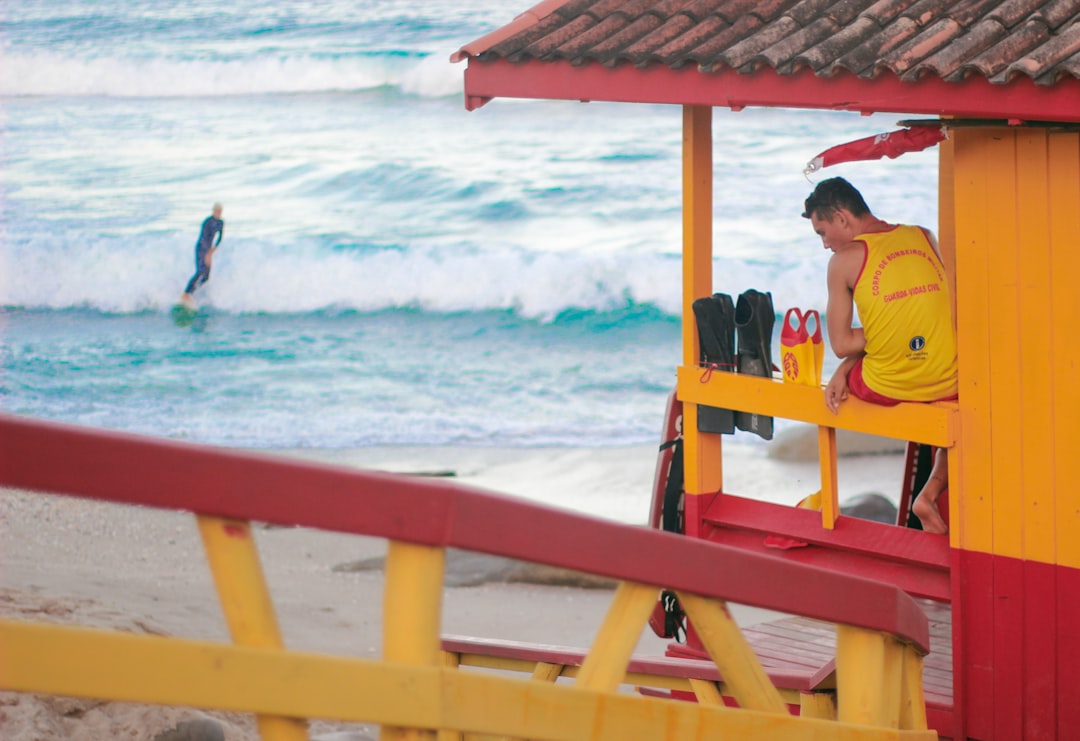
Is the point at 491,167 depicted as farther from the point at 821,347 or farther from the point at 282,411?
the point at 821,347

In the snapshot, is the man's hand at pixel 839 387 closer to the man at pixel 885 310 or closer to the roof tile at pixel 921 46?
the man at pixel 885 310

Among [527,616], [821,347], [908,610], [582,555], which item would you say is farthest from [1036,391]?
[527,616]

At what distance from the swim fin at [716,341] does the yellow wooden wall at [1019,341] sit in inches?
45.4

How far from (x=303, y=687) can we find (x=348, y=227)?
26.8 metres

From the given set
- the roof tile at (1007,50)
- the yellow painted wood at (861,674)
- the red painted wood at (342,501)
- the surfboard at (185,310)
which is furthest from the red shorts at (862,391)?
the surfboard at (185,310)

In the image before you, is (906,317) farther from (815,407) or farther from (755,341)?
(755,341)

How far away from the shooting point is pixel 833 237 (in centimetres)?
515

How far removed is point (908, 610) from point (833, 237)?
2.76 meters

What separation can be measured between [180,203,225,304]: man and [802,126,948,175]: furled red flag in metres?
21.9

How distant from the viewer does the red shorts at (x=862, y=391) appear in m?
4.93

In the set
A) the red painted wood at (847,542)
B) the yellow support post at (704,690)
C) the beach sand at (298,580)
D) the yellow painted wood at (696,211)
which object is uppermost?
the yellow painted wood at (696,211)

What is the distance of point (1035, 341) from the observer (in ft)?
14.7

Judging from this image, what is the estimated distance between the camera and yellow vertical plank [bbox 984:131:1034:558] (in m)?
4.46

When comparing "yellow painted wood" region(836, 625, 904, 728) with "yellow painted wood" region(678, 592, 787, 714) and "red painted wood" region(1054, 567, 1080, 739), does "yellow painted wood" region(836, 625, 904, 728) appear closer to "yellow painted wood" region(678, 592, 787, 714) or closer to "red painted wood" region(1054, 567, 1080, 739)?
"yellow painted wood" region(678, 592, 787, 714)
